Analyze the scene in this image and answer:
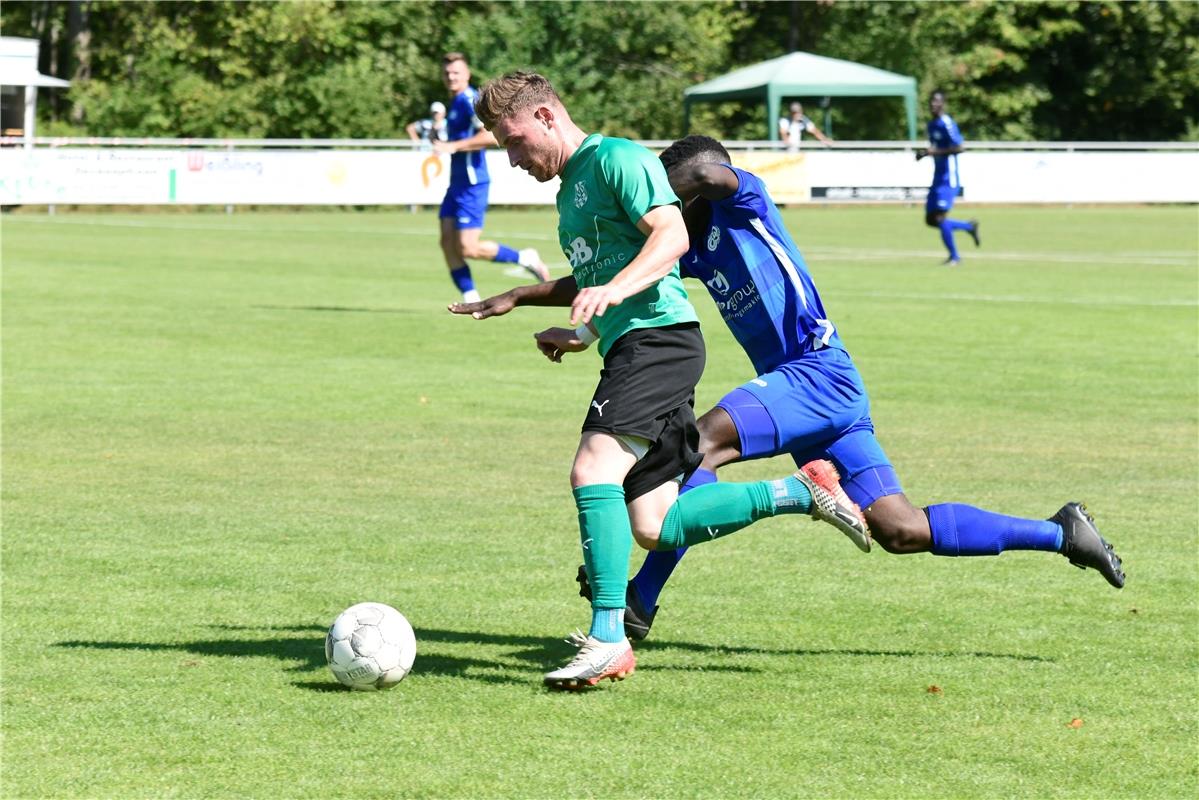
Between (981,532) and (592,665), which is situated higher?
(981,532)

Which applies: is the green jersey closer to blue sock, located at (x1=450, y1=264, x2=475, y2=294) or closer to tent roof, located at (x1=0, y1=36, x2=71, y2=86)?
blue sock, located at (x1=450, y1=264, x2=475, y2=294)

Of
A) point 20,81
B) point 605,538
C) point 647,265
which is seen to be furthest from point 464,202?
point 20,81

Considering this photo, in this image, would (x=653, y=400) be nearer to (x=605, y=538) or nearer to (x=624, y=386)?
(x=624, y=386)

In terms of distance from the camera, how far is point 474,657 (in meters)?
5.86

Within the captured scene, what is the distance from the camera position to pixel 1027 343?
15547 mm

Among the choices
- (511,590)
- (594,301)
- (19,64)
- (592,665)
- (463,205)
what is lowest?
(511,590)

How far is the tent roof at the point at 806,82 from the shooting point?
1795 inches

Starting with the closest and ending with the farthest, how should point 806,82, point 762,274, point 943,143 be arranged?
point 762,274
point 943,143
point 806,82

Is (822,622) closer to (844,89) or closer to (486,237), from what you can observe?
(486,237)

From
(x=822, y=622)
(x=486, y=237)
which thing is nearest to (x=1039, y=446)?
(x=822, y=622)

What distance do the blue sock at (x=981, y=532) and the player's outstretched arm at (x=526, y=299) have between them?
4.62ft

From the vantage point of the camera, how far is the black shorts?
214 inches

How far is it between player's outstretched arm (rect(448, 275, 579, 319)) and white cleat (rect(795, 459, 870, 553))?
98 cm

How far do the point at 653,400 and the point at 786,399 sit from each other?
524mm
